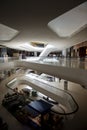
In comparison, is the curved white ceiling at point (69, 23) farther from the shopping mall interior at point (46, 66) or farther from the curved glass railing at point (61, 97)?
the curved glass railing at point (61, 97)

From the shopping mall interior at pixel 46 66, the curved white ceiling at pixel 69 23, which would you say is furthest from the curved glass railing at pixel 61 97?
the curved white ceiling at pixel 69 23

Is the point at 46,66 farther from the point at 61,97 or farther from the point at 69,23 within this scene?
the point at 69,23

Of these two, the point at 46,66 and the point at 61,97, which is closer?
the point at 46,66

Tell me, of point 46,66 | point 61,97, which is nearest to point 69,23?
point 46,66

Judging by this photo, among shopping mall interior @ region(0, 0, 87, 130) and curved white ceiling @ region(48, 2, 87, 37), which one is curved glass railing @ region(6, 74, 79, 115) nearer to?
shopping mall interior @ region(0, 0, 87, 130)

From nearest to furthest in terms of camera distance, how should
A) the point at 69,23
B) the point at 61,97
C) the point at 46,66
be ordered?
the point at 69,23 → the point at 46,66 → the point at 61,97

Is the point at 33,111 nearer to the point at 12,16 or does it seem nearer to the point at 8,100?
the point at 8,100

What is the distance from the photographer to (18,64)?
13258mm

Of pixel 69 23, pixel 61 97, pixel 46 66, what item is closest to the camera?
pixel 69 23

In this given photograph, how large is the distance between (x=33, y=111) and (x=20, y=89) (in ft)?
27.6

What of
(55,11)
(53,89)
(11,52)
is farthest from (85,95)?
(11,52)

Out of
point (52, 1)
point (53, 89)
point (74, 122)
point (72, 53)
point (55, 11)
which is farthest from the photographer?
point (72, 53)

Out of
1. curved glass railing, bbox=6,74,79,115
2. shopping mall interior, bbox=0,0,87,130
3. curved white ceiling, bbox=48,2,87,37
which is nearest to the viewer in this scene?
shopping mall interior, bbox=0,0,87,130

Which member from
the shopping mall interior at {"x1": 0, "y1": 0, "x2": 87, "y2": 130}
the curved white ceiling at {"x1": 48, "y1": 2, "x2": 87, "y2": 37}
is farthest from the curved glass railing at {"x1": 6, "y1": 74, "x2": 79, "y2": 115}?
the curved white ceiling at {"x1": 48, "y1": 2, "x2": 87, "y2": 37}
